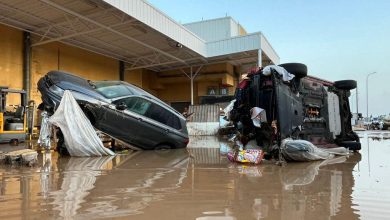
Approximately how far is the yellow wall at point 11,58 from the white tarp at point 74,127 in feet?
34.3

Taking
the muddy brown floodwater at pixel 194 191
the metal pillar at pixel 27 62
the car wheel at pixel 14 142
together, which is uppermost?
the metal pillar at pixel 27 62

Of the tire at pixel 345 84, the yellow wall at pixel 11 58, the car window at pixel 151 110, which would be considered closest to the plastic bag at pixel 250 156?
the car window at pixel 151 110

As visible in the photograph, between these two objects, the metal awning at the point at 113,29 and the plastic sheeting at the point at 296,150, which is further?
the metal awning at the point at 113,29

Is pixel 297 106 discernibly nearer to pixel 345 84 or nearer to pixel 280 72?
pixel 280 72

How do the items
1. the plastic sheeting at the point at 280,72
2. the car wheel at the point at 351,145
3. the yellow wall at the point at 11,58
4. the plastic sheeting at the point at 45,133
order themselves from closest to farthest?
1. the plastic sheeting at the point at 280,72
2. the plastic sheeting at the point at 45,133
3. the car wheel at the point at 351,145
4. the yellow wall at the point at 11,58

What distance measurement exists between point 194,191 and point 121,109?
209 inches

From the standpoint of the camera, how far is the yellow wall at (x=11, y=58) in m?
17.6

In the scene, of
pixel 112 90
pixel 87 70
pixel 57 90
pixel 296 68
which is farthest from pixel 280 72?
pixel 87 70

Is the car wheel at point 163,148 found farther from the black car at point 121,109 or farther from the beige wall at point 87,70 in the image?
the beige wall at point 87,70

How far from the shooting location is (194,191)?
4652 mm

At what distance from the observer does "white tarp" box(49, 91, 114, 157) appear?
8586mm

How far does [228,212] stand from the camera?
364cm

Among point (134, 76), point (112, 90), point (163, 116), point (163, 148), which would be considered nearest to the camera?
point (112, 90)

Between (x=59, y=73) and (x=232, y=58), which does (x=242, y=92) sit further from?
(x=232, y=58)
